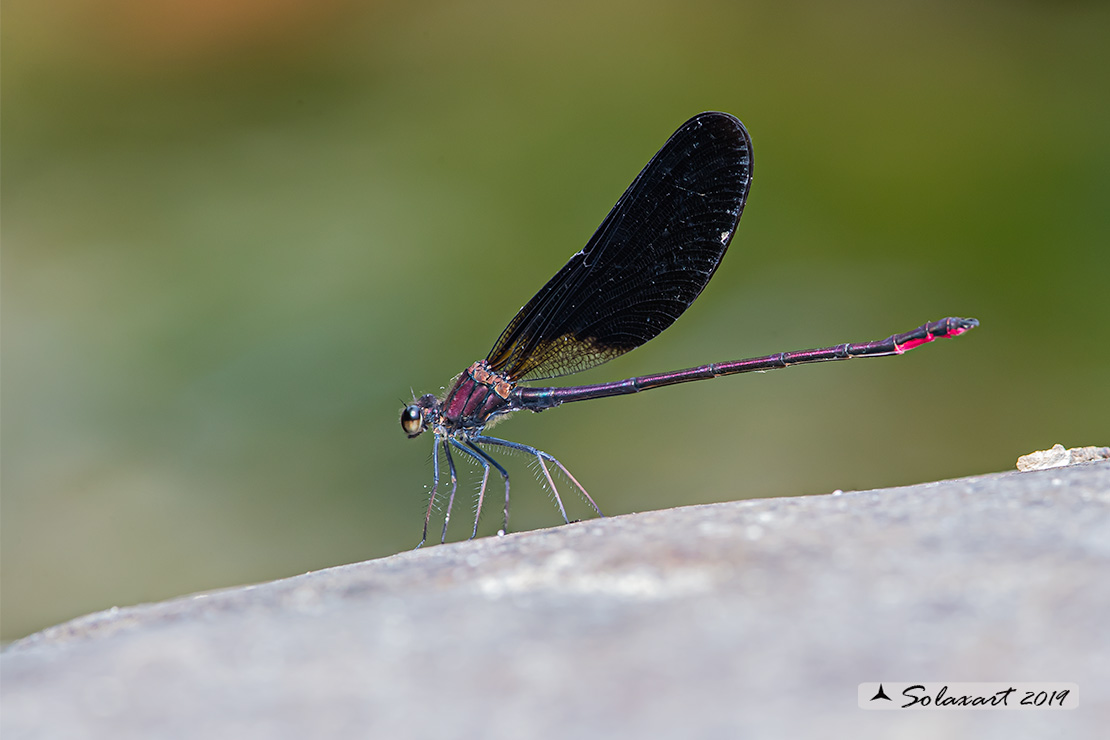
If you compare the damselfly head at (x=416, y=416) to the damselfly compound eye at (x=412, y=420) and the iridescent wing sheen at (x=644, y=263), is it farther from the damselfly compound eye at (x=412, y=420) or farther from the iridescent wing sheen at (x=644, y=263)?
the iridescent wing sheen at (x=644, y=263)

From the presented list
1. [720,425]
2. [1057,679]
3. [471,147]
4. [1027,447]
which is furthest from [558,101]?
[1057,679]

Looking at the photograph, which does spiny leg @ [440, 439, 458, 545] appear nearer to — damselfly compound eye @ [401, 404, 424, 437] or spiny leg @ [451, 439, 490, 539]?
spiny leg @ [451, 439, 490, 539]

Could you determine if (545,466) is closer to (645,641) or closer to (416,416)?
(416,416)

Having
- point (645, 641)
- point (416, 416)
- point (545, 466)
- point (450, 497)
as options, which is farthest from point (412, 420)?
point (645, 641)

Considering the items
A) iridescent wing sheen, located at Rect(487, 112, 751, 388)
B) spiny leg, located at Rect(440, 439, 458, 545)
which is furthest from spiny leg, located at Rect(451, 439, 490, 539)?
iridescent wing sheen, located at Rect(487, 112, 751, 388)

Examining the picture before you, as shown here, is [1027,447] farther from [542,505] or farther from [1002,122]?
[542,505]
